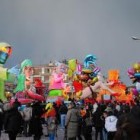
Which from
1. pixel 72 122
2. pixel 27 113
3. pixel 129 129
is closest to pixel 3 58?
pixel 27 113

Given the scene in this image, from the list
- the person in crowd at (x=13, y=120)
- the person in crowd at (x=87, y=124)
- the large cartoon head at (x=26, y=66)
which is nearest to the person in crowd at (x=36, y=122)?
the person in crowd at (x=13, y=120)

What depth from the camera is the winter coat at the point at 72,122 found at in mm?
14383

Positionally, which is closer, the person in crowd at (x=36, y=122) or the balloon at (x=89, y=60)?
the person in crowd at (x=36, y=122)

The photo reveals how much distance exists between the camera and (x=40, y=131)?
14977 mm

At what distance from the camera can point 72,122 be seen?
1446cm

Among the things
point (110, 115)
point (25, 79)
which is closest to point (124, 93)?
point (25, 79)

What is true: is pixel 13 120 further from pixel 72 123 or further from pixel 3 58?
pixel 3 58

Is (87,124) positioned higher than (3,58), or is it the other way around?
(3,58)

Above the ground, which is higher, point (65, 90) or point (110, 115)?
point (65, 90)

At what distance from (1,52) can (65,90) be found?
17.5m

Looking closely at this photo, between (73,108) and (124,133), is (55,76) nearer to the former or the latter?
(73,108)

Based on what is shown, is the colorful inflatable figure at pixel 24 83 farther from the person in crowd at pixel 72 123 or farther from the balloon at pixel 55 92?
the person in crowd at pixel 72 123

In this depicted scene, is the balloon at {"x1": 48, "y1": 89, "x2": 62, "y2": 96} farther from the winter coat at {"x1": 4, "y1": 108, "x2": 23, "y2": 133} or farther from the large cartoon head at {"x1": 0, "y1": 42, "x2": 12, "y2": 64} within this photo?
the winter coat at {"x1": 4, "y1": 108, "x2": 23, "y2": 133}

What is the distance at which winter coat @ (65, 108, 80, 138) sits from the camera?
14.4 m
